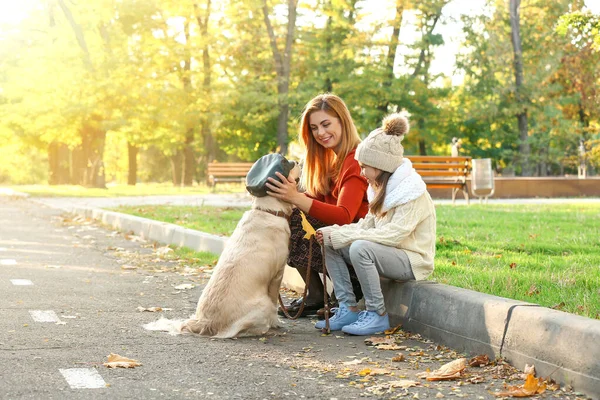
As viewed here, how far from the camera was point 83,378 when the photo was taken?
15.5ft

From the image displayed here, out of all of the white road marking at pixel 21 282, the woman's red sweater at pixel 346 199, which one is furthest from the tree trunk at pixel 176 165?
the woman's red sweater at pixel 346 199

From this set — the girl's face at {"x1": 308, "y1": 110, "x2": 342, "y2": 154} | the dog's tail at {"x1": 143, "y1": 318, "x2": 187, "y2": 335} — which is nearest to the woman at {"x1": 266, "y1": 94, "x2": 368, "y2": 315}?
the girl's face at {"x1": 308, "y1": 110, "x2": 342, "y2": 154}

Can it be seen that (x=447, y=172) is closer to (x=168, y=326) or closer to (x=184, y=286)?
(x=184, y=286)

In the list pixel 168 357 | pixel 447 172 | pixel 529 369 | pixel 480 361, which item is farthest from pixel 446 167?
pixel 529 369

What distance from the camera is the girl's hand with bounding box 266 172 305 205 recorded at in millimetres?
6051

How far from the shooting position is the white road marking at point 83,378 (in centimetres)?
455

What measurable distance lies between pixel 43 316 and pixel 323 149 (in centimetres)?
253

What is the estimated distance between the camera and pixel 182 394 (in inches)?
175

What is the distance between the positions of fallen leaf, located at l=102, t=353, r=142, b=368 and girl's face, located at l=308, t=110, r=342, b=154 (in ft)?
7.96

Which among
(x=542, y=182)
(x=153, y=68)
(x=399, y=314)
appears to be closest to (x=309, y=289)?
(x=399, y=314)

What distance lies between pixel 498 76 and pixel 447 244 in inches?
1479

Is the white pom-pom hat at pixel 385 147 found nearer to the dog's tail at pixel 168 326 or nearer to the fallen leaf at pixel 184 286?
the dog's tail at pixel 168 326

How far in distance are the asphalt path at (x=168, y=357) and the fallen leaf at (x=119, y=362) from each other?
0.17ft

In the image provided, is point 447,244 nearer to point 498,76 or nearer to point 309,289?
point 309,289
